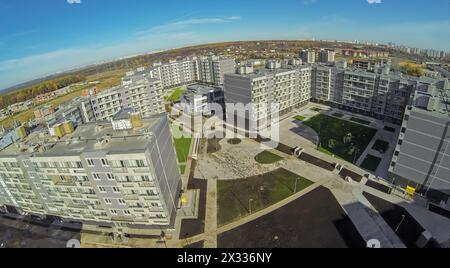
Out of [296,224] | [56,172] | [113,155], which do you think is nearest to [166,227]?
[113,155]

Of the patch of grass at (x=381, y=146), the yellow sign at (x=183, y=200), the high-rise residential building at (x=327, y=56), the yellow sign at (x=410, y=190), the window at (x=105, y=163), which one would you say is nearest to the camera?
the window at (x=105, y=163)

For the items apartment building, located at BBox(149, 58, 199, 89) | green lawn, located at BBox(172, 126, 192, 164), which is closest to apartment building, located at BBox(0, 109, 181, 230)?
green lawn, located at BBox(172, 126, 192, 164)

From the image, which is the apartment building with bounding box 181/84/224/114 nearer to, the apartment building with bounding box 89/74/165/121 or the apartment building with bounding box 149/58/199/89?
the apartment building with bounding box 89/74/165/121

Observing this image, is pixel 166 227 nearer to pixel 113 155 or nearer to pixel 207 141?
pixel 113 155

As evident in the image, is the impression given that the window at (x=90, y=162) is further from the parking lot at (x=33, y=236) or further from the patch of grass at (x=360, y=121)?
the patch of grass at (x=360, y=121)

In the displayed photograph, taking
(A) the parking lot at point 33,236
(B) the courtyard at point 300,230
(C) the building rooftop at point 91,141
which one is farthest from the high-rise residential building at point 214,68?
(A) the parking lot at point 33,236

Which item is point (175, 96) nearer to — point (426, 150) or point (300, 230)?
point (300, 230)
